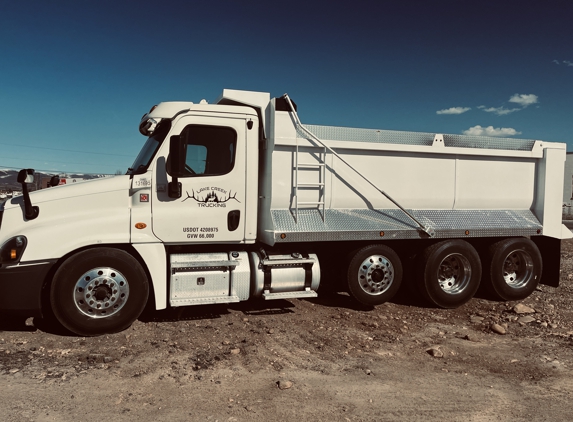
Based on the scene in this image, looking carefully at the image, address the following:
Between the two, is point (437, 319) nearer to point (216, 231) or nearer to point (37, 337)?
point (216, 231)

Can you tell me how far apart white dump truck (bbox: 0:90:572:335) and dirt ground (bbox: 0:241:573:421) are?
408 millimetres

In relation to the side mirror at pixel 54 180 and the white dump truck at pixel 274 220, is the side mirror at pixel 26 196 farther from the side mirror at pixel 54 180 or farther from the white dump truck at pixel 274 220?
the side mirror at pixel 54 180

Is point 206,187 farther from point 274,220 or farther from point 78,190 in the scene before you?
point 78,190

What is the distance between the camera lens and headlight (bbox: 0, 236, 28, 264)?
5.35 m

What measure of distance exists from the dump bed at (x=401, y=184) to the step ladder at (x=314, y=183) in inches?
0.6

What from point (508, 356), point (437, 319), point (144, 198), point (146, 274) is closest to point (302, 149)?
point (144, 198)

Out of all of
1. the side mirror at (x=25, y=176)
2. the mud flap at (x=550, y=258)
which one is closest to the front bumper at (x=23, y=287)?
the side mirror at (x=25, y=176)

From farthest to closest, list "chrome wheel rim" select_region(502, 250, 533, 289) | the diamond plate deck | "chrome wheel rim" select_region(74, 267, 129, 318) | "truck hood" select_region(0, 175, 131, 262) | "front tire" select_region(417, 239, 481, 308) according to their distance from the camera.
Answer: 1. "chrome wheel rim" select_region(502, 250, 533, 289)
2. "front tire" select_region(417, 239, 481, 308)
3. the diamond plate deck
4. "chrome wheel rim" select_region(74, 267, 129, 318)
5. "truck hood" select_region(0, 175, 131, 262)

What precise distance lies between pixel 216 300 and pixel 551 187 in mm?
5985

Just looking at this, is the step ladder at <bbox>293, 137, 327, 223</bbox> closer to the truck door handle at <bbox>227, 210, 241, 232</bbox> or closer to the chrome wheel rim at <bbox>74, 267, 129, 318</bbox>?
the truck door handle at <bbox>227, 210, 241, 232</bbox>

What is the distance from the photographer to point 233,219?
20.8 ft

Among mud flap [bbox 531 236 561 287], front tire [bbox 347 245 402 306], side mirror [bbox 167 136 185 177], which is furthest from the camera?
mud flap [bbox 531 236 561 287]

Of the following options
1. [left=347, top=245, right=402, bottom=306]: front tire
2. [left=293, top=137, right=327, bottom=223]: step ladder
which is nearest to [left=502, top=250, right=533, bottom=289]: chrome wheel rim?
[left=347, top=245, right=402, bottom=306]: front tire

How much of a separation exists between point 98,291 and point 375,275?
3.85 m
